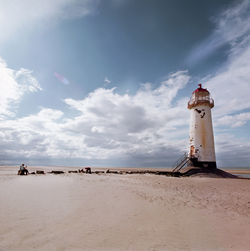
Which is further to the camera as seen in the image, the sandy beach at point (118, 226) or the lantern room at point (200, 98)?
the lantern room at point (200, 98)

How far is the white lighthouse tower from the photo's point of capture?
22.7 metres

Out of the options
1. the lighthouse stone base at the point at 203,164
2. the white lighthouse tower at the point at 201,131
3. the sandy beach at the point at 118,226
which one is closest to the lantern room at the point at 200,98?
the white lighthouse tower at the point at 201,131

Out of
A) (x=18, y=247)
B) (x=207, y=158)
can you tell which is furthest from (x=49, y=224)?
(x=207, y=158)

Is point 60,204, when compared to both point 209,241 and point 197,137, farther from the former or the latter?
point 197,137

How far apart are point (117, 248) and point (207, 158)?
74.2 feet

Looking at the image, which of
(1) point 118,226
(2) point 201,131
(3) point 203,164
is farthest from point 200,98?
(1) point 118,226

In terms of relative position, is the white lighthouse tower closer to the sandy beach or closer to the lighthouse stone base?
the lighthouse stone base

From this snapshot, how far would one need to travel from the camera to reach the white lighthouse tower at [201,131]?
22672mm

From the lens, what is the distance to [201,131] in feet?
77.3

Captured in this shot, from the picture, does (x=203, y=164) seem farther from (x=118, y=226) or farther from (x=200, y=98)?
(x=118, y=226)

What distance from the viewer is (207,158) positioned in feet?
74.0

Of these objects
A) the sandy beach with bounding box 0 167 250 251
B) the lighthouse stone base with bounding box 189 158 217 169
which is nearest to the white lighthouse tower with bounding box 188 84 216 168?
the lighthouse stone base with bounding box 189 158 217 169

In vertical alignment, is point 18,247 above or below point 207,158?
below

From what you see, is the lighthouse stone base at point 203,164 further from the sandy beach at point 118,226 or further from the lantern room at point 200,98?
the sandy beach at point 118,226
